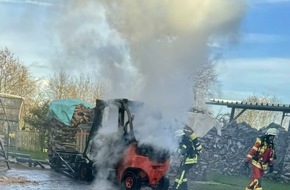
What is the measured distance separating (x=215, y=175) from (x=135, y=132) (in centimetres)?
837

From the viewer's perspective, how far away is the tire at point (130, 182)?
1159cm

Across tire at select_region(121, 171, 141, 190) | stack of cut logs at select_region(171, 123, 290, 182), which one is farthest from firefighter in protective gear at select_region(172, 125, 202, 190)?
stack of cut logs at select_region(171, 123, 290, 182)

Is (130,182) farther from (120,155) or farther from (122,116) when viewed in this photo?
(122,116)

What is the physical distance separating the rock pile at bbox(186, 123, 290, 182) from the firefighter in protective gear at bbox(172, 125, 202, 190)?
6.48 metres

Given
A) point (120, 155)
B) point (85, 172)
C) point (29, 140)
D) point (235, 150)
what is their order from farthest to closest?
point (29, 140), point (235, 150), point (85, 172), point (120, 155)

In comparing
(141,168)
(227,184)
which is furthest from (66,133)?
(141,168)

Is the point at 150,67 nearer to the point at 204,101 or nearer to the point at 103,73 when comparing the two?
the point at 103,73

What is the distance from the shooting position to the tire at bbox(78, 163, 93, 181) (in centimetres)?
1404

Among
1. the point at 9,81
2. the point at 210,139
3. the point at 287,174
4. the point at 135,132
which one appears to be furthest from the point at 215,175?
the point at 9,81

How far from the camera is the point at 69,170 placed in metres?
15.2

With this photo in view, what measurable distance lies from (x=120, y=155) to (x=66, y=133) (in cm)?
727

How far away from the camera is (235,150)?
2100 cm

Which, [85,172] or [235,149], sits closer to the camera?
[85,172]

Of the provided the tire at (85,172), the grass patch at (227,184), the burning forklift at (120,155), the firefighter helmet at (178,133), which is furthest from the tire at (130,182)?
the grass patch at (227,184)
